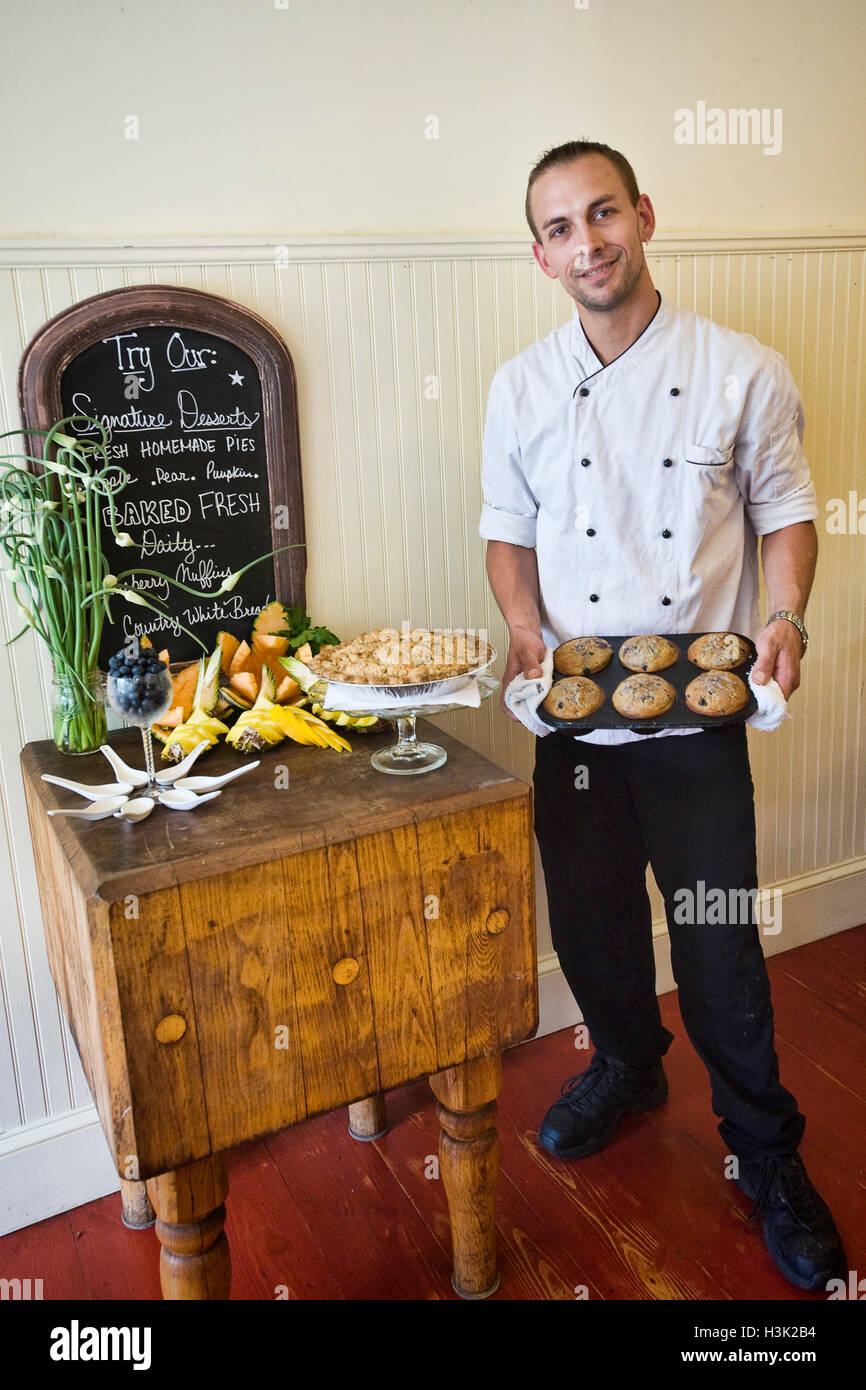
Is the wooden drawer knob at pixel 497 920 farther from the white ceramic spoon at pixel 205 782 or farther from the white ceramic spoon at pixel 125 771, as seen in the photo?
the white ceramic spoon at pixel 125 771

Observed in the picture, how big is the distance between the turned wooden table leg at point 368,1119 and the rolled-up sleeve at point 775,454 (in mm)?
1361

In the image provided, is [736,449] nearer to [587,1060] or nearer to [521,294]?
[521,294]

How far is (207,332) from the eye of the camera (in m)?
1.91

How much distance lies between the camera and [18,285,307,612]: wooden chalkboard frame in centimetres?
178

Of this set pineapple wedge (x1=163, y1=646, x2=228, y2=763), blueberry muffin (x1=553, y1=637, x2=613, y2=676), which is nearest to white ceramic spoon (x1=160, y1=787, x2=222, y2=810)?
pineapple wedge (x1=163, y1=646, x2=228, y2=763)

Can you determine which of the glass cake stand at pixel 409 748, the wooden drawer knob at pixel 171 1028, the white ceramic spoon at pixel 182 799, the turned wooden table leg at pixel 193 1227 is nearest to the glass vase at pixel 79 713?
the white ceramic spoon at pixel 182 799

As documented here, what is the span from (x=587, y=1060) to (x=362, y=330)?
5.43ft

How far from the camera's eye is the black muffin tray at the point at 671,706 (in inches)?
68.2

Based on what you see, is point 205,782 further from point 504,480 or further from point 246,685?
point 504,480

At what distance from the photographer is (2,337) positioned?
1.76 m

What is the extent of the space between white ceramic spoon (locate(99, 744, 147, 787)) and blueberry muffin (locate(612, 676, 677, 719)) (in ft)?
2.55

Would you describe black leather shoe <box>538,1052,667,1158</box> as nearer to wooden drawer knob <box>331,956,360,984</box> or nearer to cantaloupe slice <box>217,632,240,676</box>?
wooden drawer knob <box>331,956,360,984</box>

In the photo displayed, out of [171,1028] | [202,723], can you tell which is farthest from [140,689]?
[171,1028]

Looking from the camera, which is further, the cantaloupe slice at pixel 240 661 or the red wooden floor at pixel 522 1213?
the cantaloupe slice at pixel 240 661
